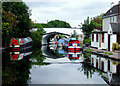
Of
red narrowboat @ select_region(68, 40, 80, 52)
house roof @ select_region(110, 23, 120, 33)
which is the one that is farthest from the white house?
red narrowboat @ select_region(68, 40, 80, 52)

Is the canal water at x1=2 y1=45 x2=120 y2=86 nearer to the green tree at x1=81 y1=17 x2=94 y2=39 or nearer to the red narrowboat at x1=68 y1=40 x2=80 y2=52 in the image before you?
the red narrowboat at x1=68 y1=40 x2=80 y2=52

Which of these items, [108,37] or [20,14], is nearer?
[108,37]

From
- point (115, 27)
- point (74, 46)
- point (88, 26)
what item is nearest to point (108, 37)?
point (115, 27)

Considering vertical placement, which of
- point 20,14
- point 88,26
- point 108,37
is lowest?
point 108,37

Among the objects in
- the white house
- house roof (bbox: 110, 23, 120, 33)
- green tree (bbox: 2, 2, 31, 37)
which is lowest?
the white house

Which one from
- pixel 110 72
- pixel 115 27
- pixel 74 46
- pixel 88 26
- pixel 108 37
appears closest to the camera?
pixel 110 72

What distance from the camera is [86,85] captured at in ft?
33.9

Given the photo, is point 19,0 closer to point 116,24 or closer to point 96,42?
point 96,42

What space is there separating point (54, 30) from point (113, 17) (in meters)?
34.9

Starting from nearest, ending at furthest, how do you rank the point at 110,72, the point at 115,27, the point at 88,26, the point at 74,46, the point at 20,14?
1. the point at 110,72
2. the point at 115,27
3. the point at 74,46
4. the point at 20,14
5. the point at 88,26

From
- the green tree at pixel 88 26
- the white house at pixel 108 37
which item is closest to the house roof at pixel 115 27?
the white house at pixel 108 37

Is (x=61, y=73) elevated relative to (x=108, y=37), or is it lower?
lower

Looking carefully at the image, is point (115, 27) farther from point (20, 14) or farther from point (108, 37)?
point (20, 14)

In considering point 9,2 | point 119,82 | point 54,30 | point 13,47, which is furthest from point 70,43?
point 54,30
